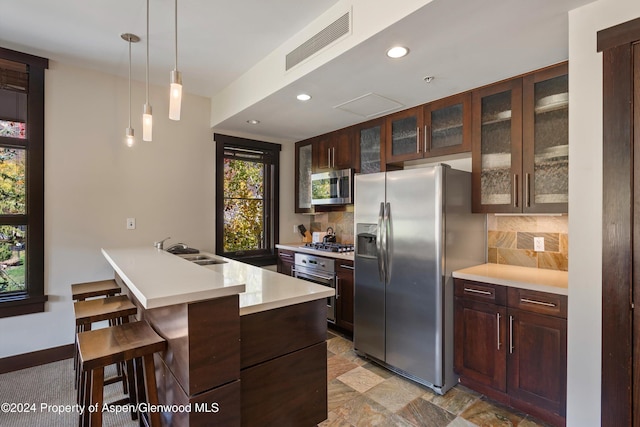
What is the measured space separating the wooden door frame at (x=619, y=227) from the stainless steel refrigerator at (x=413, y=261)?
3.01 feet

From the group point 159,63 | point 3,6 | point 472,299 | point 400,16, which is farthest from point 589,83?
point 3,6

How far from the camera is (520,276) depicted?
86.7 inches

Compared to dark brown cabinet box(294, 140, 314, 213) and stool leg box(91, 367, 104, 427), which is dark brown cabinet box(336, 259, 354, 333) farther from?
stool leg box(91, 367, 104, 427)

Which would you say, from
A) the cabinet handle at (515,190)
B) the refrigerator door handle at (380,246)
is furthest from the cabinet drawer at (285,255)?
the cabinet handle at (515,190)

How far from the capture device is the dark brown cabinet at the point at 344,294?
3.19m

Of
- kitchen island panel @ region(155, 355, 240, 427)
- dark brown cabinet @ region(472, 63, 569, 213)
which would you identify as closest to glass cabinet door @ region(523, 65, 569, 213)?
dark brown cabinet @ region(472, 63, 569, 213)

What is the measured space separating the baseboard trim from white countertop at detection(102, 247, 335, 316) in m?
1.43

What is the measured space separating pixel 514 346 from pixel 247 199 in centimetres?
317

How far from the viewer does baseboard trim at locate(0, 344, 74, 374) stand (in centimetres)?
262

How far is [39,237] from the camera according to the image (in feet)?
9.04

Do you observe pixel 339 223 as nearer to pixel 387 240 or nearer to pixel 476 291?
pixel 387 240

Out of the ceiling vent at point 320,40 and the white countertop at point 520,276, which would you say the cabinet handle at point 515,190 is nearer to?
the white countertop at point 520,276

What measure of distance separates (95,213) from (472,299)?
3367 mm

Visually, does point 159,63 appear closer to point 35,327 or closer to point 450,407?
point 35,327
